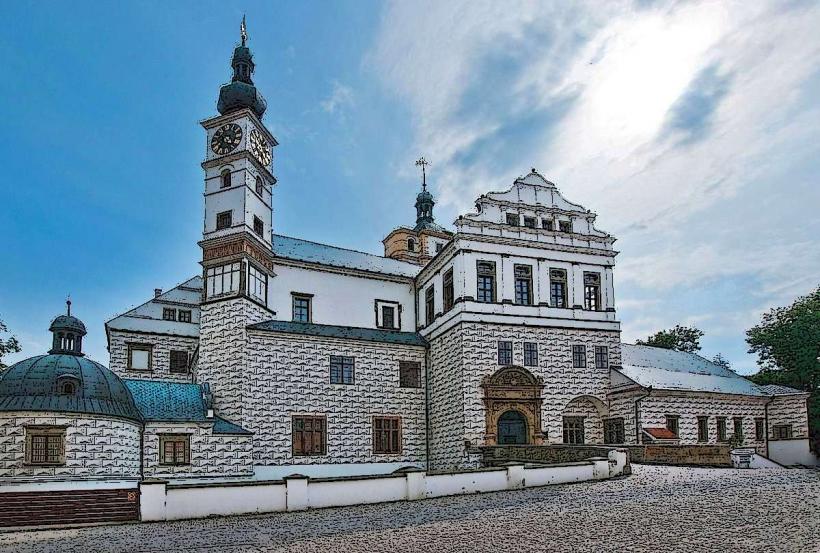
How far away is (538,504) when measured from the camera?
16547 mm

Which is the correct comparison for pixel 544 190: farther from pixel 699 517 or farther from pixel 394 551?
pixel 394 551

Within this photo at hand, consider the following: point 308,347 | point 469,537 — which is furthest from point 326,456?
point 469,537

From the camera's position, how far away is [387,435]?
3231 cm

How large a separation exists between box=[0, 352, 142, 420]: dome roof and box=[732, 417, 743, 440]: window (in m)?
24.1

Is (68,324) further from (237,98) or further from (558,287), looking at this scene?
(558,287)

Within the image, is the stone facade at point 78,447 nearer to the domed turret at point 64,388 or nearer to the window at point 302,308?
the domed turret at point 64,388

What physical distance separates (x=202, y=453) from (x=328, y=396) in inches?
232

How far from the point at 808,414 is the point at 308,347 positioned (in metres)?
23.2

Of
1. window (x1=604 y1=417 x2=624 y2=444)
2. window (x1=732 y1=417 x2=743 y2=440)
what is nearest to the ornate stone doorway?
window (x1=604 y1=417 x2=624 y2=444)

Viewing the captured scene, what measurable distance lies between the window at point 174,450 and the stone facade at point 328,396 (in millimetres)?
2695

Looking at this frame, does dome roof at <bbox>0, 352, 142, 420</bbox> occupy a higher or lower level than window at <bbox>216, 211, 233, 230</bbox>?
lower

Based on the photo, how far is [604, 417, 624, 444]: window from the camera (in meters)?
30.8

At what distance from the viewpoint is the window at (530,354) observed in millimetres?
31438

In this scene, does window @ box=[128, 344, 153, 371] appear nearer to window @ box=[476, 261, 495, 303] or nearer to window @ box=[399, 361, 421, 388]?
window @ box=[399, 361, 421, 388]
